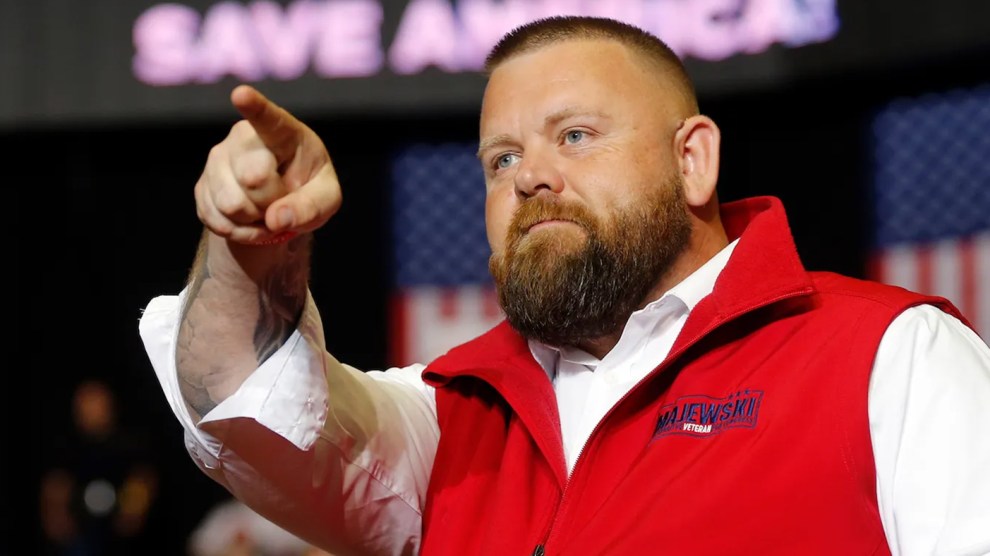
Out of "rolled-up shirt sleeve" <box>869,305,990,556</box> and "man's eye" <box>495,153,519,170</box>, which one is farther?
"man's eye" <box>495,153,519,170</box>

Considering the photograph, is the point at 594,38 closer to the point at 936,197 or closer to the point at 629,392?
the point at 629,392

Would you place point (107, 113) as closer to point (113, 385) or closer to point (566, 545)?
point (113, 385)

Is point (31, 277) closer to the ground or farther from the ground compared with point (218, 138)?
closer to the ground

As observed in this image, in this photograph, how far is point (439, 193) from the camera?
17.2ft

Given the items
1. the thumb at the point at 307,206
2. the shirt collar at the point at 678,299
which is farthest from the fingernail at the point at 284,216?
the shirt collar at the point at 678,299

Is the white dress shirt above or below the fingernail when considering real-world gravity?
below

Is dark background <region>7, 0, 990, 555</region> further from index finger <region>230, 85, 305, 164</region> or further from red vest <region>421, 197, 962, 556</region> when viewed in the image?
index finger <region>230, 85, 305, 164</region>

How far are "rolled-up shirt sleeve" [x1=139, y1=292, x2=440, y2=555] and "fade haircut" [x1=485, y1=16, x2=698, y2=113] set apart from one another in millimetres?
494

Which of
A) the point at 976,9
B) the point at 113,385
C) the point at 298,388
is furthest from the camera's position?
the point at 113,385

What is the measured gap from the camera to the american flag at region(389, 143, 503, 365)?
5.09 meters

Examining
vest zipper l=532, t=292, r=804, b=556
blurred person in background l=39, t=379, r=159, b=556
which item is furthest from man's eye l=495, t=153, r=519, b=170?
blurred person in background l=39, t=379, r=159, b=556

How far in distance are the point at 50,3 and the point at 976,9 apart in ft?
11.7

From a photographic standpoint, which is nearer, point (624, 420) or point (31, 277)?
point (624, 420)

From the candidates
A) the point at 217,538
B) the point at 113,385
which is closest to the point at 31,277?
the point at 113,385
